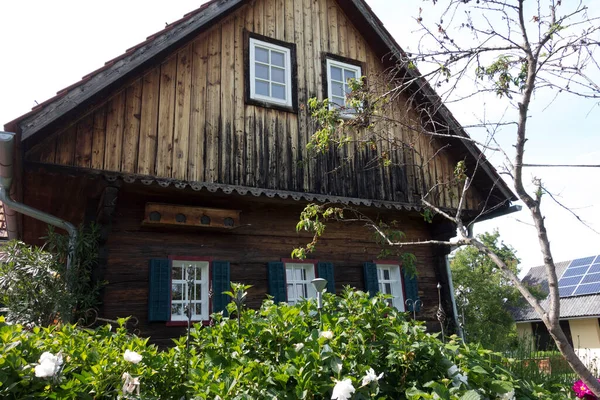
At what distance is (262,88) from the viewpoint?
809 cm

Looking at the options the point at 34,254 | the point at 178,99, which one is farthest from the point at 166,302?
the point at 178,99

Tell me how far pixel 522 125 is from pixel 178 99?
4850 mm

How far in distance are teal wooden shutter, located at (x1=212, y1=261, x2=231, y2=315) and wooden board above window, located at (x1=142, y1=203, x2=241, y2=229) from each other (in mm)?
575

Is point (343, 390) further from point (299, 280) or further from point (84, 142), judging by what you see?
point (299, 280)

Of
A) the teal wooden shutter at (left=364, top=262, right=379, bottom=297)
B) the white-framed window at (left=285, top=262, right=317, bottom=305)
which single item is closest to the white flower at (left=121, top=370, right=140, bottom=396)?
the white-framed window at (left=285, top=262, right=317, bottom=305)

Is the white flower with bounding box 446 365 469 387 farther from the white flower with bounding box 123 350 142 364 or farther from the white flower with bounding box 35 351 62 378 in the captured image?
the white flower with bounding box 35 351 62 378

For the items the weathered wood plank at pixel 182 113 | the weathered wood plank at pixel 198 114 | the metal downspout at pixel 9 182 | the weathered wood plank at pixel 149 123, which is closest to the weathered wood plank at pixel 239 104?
the weathered wood plank at pixel 198 114

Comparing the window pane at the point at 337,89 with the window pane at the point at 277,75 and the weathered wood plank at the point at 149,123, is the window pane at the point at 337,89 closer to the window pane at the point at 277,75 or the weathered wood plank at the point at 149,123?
the window pane at the point at 277,75

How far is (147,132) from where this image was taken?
6.65 meters

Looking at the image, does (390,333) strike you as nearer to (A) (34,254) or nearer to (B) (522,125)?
(B) (522,125)

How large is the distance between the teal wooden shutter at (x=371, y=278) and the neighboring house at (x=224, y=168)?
3 cm

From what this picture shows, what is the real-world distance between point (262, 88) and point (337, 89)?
1637mm

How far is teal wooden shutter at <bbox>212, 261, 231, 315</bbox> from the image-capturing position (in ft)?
22.5

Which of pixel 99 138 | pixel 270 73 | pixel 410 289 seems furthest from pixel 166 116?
pixel 410 289
